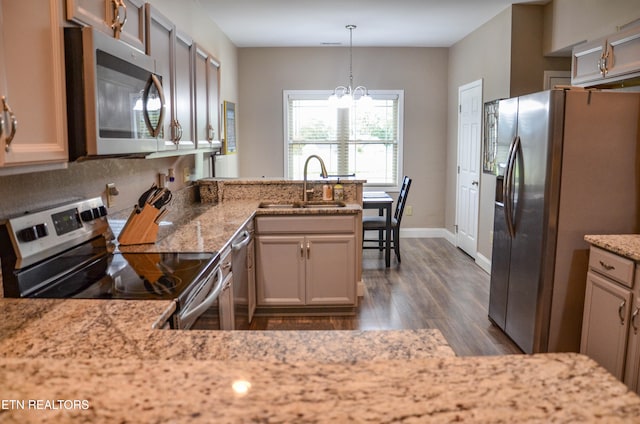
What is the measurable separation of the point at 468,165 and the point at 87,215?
4737 millimetres

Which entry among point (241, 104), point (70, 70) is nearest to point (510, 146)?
point (70, 70)

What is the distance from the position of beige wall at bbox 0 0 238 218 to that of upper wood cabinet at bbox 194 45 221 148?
321 mm

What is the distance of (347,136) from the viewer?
6.97 m

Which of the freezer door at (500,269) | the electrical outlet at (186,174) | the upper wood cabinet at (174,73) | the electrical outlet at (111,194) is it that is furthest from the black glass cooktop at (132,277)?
the freezer door at (500,269)

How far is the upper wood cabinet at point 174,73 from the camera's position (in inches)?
92.1

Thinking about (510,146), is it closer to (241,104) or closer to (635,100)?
(635,100)

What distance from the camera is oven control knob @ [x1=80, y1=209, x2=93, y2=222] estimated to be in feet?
6.81

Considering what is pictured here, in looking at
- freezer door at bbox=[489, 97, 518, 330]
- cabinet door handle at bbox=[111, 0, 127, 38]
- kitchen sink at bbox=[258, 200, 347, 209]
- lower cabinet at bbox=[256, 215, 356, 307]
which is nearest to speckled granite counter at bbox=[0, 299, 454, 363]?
cabinet door handle at bbox=[111, 0, 127, 38]

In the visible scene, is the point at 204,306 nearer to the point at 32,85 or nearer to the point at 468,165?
the point at 32,85

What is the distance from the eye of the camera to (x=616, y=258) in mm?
2469

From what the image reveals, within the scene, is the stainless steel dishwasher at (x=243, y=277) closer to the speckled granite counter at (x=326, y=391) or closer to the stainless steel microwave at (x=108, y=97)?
the stainless steel microwave at (x=108, y=97)

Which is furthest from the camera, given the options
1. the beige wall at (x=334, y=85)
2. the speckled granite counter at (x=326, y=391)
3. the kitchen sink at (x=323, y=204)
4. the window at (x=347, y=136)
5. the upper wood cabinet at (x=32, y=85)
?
the window at (x=347, y=136)

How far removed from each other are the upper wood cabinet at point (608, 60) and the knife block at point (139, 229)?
275 centimetres

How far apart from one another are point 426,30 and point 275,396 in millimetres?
5641
